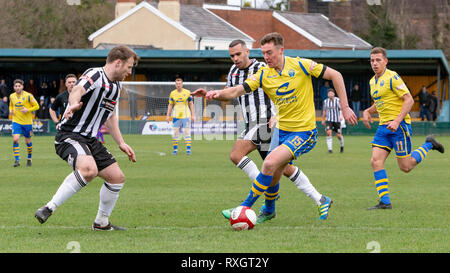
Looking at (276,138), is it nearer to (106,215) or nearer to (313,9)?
(106,215)

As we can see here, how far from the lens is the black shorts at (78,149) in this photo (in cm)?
738

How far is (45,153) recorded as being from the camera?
2192 cm

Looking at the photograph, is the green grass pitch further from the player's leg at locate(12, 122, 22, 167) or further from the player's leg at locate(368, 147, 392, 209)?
the player's leg at locate(12, 122, 22, 167)

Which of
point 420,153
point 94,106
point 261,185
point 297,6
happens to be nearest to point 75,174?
point 94,106

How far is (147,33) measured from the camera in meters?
54.6

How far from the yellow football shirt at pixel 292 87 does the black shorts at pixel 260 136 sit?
120 centimetres

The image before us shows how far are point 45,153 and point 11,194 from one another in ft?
35.4

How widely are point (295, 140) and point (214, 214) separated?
5.64ft

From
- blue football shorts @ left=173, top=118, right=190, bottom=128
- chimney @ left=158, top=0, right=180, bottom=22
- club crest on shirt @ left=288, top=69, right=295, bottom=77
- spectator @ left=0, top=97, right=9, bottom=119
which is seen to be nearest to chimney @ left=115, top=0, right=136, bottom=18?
chimney @ left=158, top=0, right=180, bottom=22

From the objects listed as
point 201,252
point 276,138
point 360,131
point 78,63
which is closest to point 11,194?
point 276,138

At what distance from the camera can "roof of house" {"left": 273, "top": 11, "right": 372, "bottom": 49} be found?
59531 millimetres

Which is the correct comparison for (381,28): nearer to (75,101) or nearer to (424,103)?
(424,103)

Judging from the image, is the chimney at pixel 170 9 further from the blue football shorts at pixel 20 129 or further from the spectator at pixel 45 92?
the blue football shorts at pixel 20 129

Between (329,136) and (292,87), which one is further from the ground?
(292,87)
